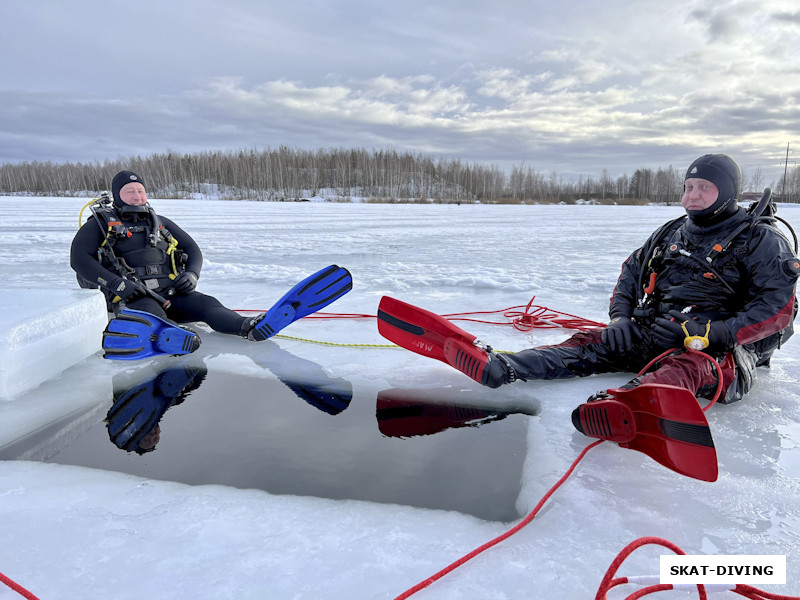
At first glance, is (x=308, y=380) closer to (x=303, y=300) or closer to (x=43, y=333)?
(x=303, y=300)

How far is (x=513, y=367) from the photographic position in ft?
7.72

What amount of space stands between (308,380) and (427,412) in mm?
707

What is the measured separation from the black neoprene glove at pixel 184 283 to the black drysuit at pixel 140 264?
0.12 ft

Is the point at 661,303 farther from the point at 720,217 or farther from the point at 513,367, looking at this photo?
the point at 513,367

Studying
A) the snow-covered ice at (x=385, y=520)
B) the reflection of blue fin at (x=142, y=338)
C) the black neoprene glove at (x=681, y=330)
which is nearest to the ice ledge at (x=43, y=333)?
the snow-covered ice at (x=385, y=520)

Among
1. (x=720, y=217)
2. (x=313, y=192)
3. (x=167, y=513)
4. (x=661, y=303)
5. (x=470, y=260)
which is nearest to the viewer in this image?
(x=167, y=513)

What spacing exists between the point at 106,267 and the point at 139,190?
0.55 m

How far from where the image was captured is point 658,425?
1.65m

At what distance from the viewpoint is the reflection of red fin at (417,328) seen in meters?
2.42

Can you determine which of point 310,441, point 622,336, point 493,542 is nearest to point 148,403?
point 310,441

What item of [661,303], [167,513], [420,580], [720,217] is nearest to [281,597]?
[420,580]

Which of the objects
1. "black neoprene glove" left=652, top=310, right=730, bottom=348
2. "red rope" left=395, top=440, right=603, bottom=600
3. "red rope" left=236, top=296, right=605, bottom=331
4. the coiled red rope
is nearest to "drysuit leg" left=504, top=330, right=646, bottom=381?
"black neoprene glove" left=652, top=310, right=730, bottom=348

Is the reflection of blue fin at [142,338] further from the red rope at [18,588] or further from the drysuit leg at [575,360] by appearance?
the drysuit leg at [575,360]

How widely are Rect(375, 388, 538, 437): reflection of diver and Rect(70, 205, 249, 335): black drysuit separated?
1.34 m
